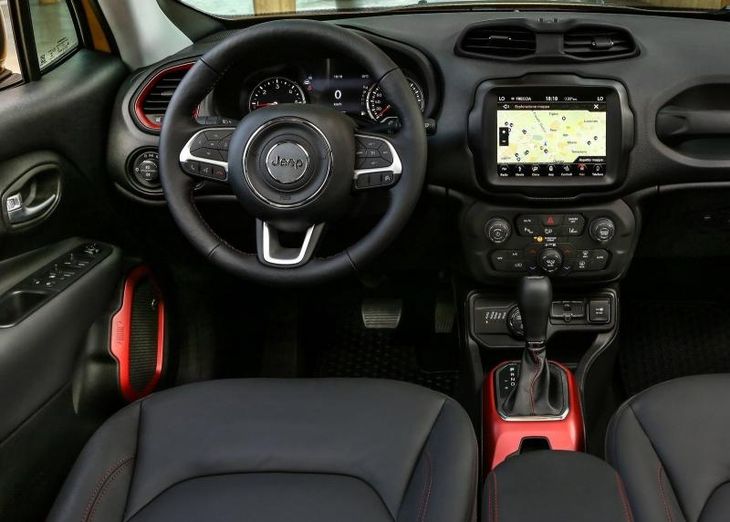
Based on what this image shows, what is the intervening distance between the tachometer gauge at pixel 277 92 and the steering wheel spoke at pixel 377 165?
0.34 metres

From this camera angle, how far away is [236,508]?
1053 mm

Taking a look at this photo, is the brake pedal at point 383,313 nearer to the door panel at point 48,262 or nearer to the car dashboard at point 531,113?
the car dashboard at point 531,113

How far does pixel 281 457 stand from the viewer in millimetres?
1154

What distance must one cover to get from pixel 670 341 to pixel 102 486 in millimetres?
1612

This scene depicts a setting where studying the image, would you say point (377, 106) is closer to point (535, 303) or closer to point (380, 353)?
point (535, 303)

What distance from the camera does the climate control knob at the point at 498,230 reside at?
5.45ft

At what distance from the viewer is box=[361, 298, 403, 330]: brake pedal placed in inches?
87.4

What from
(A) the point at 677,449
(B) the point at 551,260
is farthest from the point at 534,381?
(A) the point at 677,449

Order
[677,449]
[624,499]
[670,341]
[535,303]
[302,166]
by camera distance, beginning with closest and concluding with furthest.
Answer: [624,499] → [677,449] → [302,166] → [535,303] → [670,341]

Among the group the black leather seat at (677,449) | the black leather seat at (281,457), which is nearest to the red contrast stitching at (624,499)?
the black leather seat at (677,449)

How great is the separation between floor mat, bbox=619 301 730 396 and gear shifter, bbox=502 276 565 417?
0.62 metres

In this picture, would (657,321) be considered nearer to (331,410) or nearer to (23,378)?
(331,410)

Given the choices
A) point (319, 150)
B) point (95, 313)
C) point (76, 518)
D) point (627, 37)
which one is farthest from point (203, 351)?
point (627, 37)

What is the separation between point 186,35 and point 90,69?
0.76 feet
